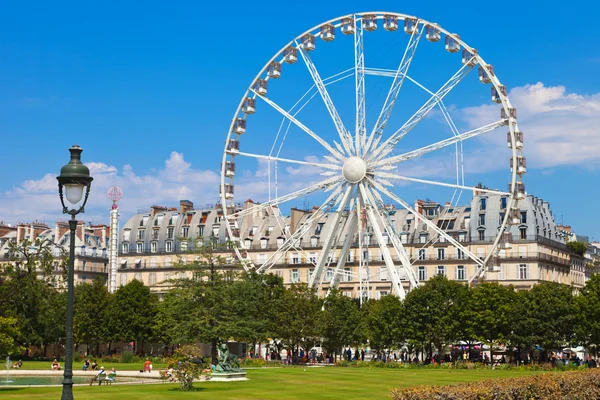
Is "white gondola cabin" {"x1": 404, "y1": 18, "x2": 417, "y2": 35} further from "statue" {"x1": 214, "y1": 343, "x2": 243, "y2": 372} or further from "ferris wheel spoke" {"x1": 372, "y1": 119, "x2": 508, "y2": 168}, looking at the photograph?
"statue" {"x1": 214, "y1": 343, "x2": 243, "y2": 372}

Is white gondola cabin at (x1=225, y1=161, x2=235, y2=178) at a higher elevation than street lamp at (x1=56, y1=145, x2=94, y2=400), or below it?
higher

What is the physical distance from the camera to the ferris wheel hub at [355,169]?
2473 inches

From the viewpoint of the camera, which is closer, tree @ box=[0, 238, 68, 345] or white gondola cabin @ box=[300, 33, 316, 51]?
white gondola cabin @ box=[300, 33, 316, 51]

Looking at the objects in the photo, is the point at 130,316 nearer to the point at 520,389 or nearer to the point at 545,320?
the point at 545,320

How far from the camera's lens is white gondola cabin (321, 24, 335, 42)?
6575 centimetres

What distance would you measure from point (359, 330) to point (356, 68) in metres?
21.6

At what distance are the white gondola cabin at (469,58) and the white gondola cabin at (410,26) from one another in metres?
3.72

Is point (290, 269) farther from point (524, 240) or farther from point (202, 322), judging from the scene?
point (202, 322)

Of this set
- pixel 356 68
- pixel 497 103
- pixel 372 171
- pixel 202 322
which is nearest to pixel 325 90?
pixel 356 68

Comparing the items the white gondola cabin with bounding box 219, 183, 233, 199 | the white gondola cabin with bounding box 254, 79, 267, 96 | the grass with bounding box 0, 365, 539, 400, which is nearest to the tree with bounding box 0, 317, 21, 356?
the grass with bounding box 0, 365, 539, 400

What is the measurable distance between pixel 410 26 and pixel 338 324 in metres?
23.8

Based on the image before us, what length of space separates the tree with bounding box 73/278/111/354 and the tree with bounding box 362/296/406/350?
909 inches

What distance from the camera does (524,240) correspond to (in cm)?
9781

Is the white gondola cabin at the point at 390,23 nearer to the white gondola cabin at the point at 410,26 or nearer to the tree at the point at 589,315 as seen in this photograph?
the white gondola cabin at the point at 410,26
